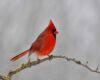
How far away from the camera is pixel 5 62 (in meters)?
5.72

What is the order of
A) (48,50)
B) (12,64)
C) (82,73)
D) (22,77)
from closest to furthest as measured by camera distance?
1. (48,50)
2. (12,64)
3. (22,77)
4. (82,73)

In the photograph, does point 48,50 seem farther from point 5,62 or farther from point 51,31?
point 5,62

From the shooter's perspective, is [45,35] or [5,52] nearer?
[45,35]

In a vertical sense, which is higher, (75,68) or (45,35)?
(75,68)

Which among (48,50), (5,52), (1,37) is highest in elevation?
(1,37)

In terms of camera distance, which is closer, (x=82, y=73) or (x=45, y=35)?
(x=45, y=35)

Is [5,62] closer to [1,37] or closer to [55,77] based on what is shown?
[55,77]

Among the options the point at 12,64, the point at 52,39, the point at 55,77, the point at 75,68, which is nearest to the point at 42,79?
the point at 55,77

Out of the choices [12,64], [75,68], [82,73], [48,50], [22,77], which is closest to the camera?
[48,50]

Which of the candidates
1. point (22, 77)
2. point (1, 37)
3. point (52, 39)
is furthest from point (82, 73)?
point (52, 39)

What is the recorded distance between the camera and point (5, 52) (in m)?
6.15

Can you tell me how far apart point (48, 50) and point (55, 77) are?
11.8ft

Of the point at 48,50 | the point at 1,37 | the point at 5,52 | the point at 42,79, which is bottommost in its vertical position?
the point at 48,50

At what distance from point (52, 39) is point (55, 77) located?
3545 millimetres
